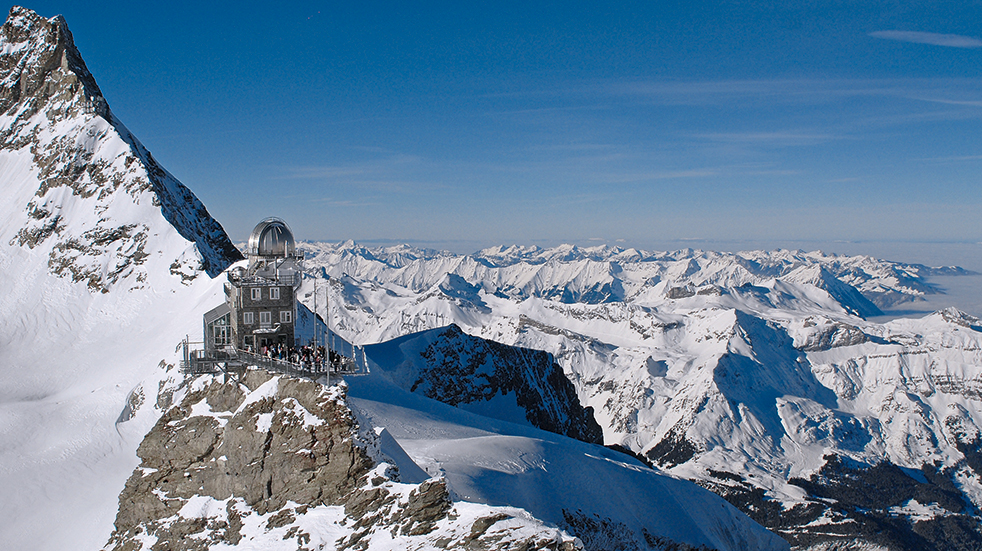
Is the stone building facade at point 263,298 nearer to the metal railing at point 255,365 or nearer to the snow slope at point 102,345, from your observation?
the metal railing at point 255,365

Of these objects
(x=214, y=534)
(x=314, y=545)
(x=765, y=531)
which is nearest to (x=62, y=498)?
(x=214, y=534)

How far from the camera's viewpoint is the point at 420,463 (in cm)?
4256

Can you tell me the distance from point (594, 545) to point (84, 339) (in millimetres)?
62712

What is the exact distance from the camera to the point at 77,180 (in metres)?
93.6

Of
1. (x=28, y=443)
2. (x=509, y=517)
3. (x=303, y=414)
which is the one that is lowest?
(x=28, y=443)

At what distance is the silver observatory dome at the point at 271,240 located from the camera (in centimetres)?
4272

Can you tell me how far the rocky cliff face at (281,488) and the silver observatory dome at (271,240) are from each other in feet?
29.2

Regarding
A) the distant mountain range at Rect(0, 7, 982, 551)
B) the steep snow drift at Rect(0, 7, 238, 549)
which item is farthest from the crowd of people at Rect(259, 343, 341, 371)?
the steep snow drift at Rect(0, 7, 238, 549)

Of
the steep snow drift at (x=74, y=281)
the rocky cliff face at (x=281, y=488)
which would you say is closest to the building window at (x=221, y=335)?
the rocky cliff face at (x=281, y=488)

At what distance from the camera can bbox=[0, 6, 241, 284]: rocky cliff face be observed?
279 feet

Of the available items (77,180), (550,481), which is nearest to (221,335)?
(550,481)

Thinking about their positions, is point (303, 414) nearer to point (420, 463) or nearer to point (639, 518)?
point (420, 463)

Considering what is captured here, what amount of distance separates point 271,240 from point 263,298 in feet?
12.8

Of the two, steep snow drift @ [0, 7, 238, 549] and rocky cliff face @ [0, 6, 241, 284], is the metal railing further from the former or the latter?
rocky cliff face @ [0, 6, 241, 284]
